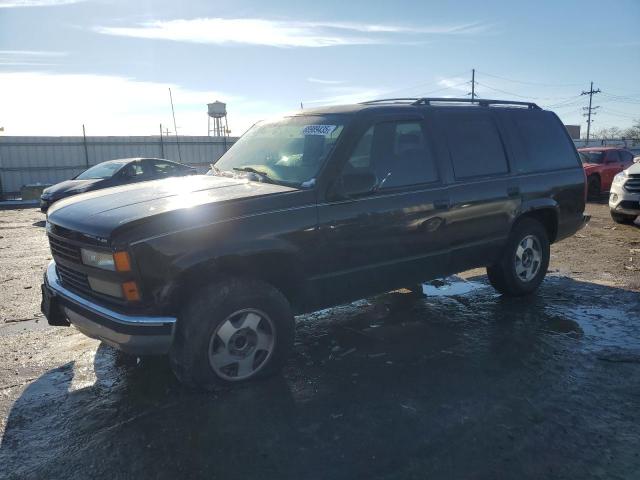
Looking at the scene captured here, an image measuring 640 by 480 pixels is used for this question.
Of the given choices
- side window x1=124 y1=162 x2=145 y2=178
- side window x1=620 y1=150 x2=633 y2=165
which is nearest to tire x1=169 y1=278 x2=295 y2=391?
side window x1=124 y1=162 x2=145 y2=178

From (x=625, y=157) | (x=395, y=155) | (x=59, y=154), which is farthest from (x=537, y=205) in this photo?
(x=59, y=154)

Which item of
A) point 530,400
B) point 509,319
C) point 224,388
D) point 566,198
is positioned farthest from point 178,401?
point 566,198

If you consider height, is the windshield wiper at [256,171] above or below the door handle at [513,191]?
above

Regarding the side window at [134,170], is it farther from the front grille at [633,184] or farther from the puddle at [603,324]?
the front grille at [633,184]

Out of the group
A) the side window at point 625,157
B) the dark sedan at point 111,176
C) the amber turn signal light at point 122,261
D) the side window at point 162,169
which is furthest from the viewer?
the side window at point 625,157

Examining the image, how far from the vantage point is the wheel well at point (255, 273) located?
328 cm

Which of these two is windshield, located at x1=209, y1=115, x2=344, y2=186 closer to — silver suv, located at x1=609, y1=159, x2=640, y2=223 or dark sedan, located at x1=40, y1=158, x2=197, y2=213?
dark sedan, located at x1=40, y1=158, x2=197, y2=213

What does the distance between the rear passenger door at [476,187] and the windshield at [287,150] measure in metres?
1.25

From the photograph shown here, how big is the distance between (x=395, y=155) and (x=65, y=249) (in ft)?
8.74

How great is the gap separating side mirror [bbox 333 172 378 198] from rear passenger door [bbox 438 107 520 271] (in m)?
1.13

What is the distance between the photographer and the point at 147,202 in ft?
11.2

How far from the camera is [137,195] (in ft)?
12.1

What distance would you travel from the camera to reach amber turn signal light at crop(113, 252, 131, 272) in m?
3.00

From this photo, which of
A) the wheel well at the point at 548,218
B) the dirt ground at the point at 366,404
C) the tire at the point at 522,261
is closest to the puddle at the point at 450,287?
the tire at the point at 522,261
